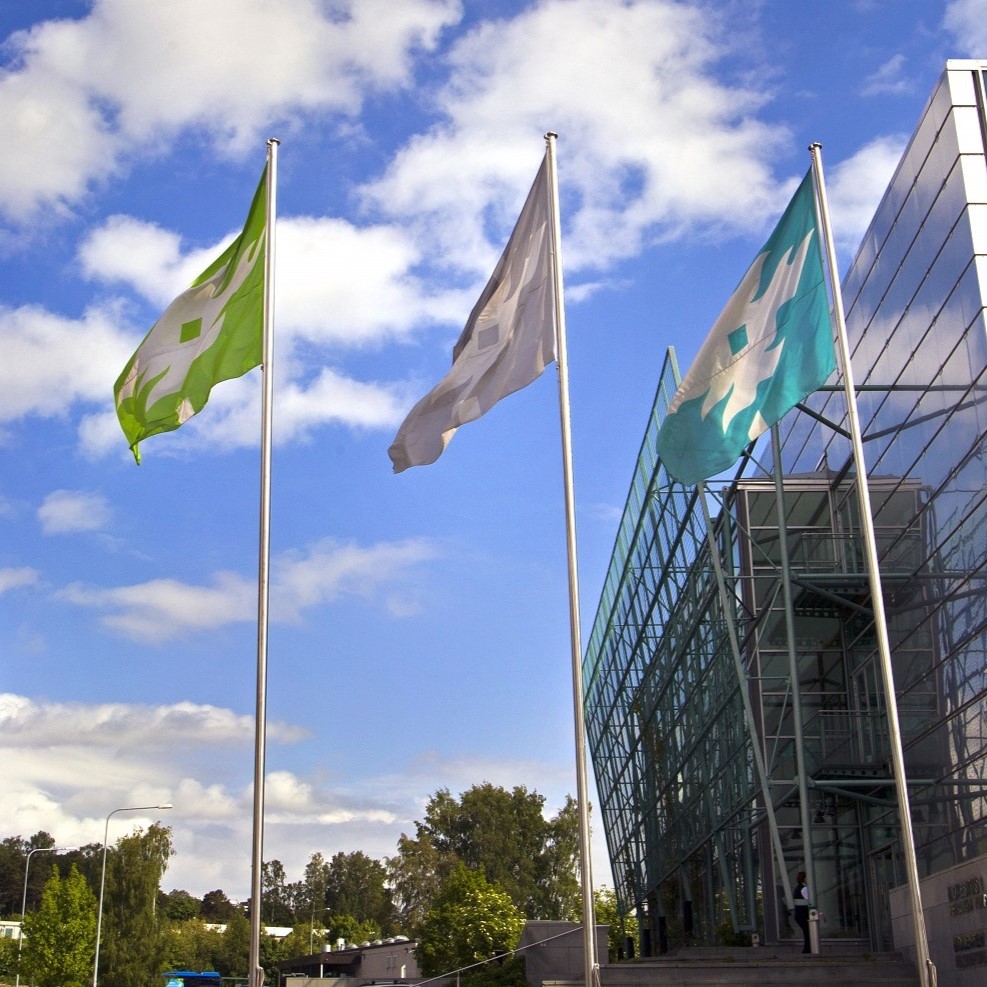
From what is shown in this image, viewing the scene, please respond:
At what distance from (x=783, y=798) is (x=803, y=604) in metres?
4.58

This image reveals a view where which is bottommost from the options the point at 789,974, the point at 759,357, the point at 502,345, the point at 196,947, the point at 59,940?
the point at 789,974

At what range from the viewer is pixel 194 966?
416 feet

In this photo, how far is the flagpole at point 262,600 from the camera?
14.3 meters

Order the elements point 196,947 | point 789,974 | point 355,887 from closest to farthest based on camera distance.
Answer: point 789,974, point 196,947, point 355,887

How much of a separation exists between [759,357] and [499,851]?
292 ft

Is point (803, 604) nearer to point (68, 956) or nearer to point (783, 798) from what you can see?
point (783, 798)

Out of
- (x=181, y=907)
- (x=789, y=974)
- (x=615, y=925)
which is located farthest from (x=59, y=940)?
(x=181, y=907)

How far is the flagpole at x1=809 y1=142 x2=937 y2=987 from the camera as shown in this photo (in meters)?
13.5

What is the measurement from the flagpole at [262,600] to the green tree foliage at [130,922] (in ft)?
224

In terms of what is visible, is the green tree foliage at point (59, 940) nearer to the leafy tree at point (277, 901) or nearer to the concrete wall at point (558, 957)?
the concrete wall at point (558, 957)

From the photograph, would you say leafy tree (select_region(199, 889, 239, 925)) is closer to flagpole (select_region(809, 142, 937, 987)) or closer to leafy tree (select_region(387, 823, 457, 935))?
leafy tree (select_region(387, 823, 457, 935))

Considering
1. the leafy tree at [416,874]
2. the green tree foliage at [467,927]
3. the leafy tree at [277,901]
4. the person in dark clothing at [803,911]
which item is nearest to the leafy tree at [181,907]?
the leafy tree at [277,901]

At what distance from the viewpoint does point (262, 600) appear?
15820mm

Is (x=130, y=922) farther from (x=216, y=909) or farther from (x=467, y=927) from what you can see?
(x=216, y=909)
